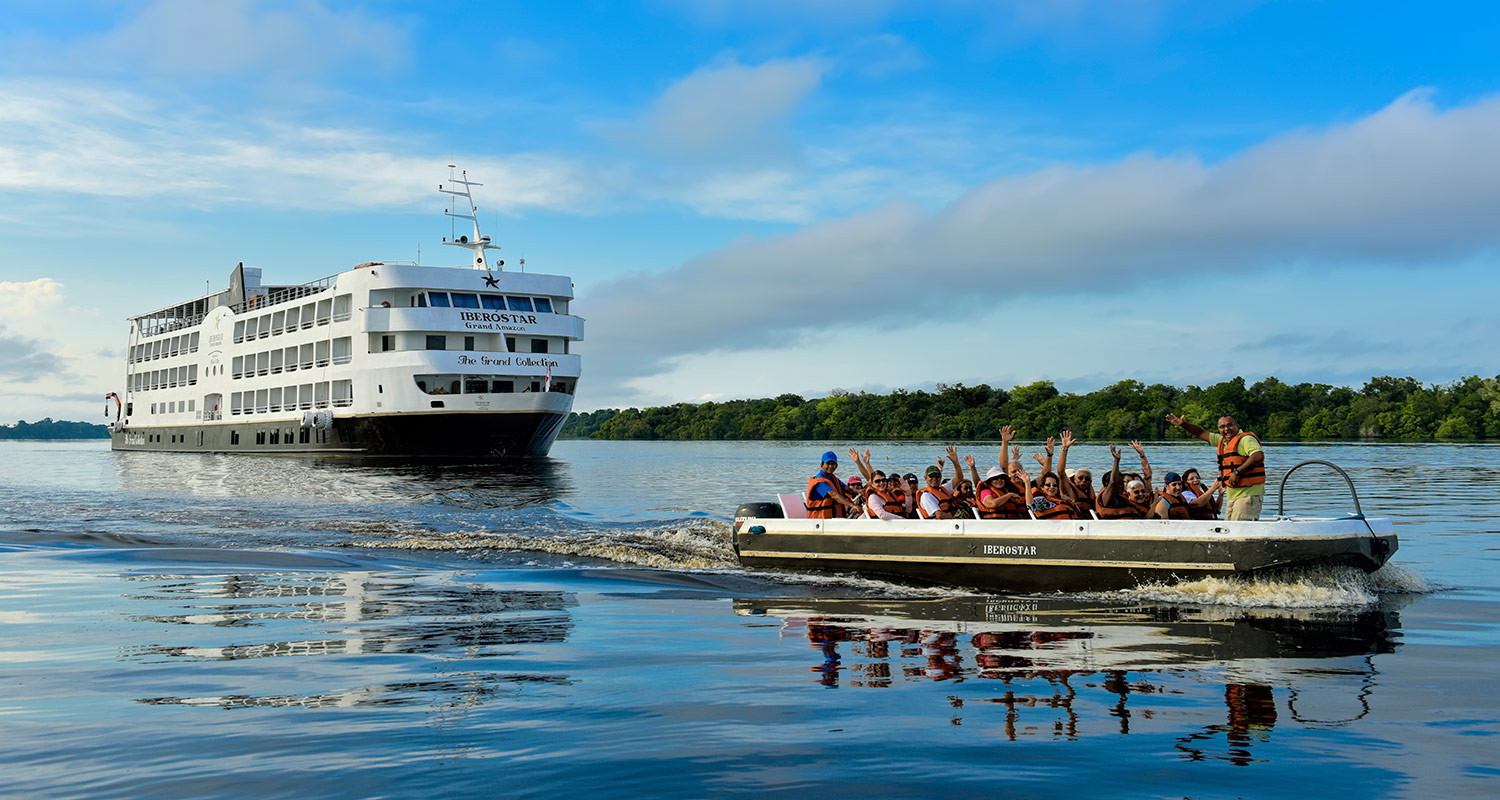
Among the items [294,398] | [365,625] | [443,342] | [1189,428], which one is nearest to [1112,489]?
[1189,428]

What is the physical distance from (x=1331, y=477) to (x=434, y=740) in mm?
39604

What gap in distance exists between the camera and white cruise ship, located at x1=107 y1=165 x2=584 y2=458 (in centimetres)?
4272

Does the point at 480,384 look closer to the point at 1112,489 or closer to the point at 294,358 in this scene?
the point at 294,358

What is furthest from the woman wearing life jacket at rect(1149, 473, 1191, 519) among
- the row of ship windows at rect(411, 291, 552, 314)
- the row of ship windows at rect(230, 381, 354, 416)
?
the row of ship windows at rect(230, 381, 354, 416)

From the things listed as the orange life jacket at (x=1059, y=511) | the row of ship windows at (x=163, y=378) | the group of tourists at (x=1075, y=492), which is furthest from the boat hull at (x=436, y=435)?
the orange life jacket at (x=1059, y=511)

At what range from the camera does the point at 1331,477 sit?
1512 inches

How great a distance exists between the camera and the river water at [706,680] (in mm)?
5469

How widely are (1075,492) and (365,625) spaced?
26.7ft

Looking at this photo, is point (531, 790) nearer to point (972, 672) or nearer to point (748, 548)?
point (972, 672)

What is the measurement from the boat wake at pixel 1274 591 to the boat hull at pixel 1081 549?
3.8 inches

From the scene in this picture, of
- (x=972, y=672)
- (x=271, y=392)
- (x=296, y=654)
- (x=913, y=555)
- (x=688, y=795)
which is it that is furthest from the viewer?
(x=271, y=392)

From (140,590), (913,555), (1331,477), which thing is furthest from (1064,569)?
(1331,477)

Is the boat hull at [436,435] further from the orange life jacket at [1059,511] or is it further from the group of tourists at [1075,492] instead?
the orange life jacket at [1059,511]

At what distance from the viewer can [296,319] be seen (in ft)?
166
